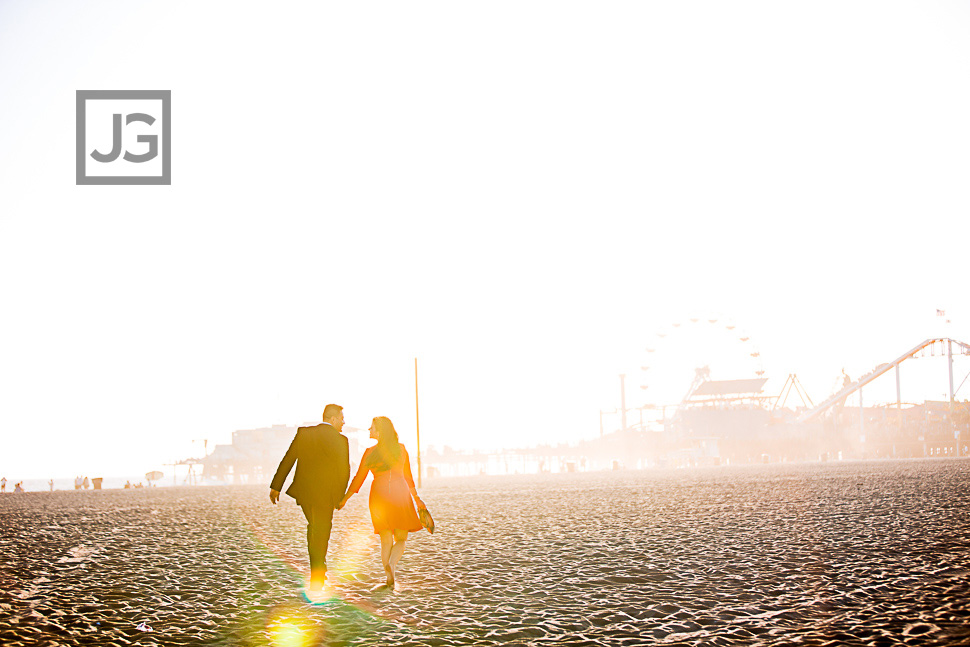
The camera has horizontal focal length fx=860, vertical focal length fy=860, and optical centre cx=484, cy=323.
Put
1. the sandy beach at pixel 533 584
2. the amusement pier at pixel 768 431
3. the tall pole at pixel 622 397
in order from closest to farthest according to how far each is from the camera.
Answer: the sandy beach at pixel 533 584
the amusement pier at pixel 768 431
the tall pole at pixel 622 397

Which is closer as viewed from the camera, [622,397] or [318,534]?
[318,534]

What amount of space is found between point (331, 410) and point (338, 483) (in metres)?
0.67

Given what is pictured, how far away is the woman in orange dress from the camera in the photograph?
25.7ft

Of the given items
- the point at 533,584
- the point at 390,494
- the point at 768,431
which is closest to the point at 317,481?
the point at 390,494

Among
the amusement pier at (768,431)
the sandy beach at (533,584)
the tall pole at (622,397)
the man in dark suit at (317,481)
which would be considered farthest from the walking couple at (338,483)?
the tall pole at (622,397)

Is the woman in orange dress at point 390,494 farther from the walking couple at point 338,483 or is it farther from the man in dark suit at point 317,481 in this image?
the man in dark suit at point 317,481

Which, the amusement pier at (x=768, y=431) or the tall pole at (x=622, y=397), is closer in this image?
the amusement pier at (x=768, y=431)

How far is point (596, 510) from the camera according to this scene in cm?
1862

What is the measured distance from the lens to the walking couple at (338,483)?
296 inches

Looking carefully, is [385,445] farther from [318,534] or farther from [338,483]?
[318,534]

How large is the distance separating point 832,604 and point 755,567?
88.4 inches

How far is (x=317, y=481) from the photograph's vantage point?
754 cm

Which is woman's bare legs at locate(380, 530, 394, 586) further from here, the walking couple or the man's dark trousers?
the man's dark trousers

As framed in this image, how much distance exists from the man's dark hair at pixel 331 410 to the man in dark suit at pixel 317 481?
213mm
